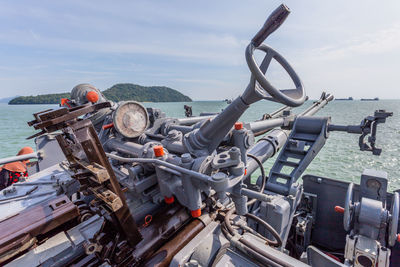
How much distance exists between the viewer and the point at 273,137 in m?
4.04

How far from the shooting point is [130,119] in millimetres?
3316

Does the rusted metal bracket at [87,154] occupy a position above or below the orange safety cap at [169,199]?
above

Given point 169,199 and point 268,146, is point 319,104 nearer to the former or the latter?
point 268,146

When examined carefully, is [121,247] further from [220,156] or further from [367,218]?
[367,218]

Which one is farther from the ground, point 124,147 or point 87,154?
point 87,154

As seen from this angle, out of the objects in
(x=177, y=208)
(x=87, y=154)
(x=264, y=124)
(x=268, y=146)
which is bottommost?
(x=177, y=208)

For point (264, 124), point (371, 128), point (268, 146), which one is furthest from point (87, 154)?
point (371, 128)

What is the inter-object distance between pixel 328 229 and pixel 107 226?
3967 millimetres

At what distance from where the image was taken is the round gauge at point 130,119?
318 centimetres

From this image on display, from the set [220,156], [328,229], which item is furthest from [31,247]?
[328,229]

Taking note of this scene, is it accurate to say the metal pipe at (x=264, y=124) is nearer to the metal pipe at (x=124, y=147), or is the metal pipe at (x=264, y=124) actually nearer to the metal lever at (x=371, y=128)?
the metal lever at (x=371, y=128)

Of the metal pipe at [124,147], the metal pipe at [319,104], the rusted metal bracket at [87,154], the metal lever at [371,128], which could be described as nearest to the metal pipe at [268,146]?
the metal lever at [371,128]

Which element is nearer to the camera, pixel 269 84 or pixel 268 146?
pixel 269 84

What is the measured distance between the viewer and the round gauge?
3184 millimetres
